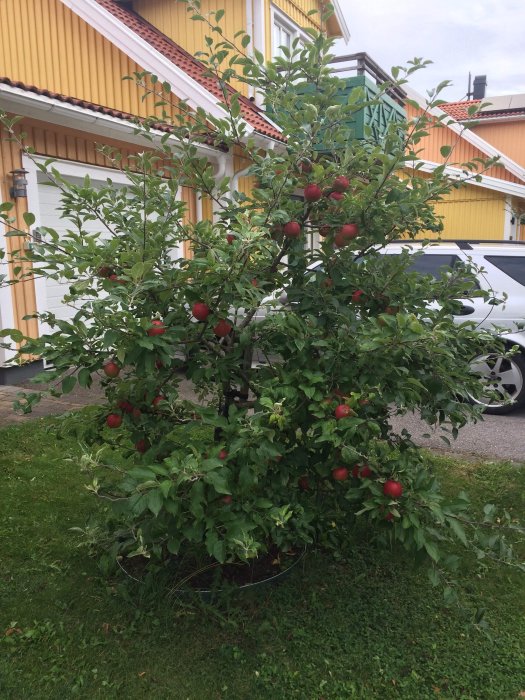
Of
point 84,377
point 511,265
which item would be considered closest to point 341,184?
point 84,377

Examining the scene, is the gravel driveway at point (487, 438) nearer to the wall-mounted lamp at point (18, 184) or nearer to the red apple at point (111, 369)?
the red apple at point (111, 369)

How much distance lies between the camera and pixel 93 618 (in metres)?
2.84

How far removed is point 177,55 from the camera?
38.6 feet

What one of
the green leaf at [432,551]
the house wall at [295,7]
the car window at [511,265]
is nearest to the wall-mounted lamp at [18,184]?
the car window at [511,265]

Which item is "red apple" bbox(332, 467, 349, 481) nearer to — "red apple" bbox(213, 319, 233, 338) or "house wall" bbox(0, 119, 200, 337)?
"red apple" bbox(213, 319, 233, 338)

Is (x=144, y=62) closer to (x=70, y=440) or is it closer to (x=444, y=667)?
(x=70, y=440)

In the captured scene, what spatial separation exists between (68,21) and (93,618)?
27.1 ft

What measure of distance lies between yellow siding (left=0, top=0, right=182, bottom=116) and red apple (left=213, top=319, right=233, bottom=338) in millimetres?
6159

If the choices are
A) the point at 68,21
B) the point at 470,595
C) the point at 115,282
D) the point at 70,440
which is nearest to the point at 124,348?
the point at 115,282

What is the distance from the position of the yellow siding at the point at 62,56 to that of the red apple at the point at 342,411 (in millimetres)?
6571

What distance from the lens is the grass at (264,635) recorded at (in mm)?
2453

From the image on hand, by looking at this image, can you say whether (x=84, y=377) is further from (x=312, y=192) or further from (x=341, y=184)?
(x=341, y=184)

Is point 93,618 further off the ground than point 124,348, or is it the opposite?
point 124,348

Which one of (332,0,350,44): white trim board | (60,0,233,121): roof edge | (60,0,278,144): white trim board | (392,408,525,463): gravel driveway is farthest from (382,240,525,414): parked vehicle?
(332,0,350,44): white trim board
